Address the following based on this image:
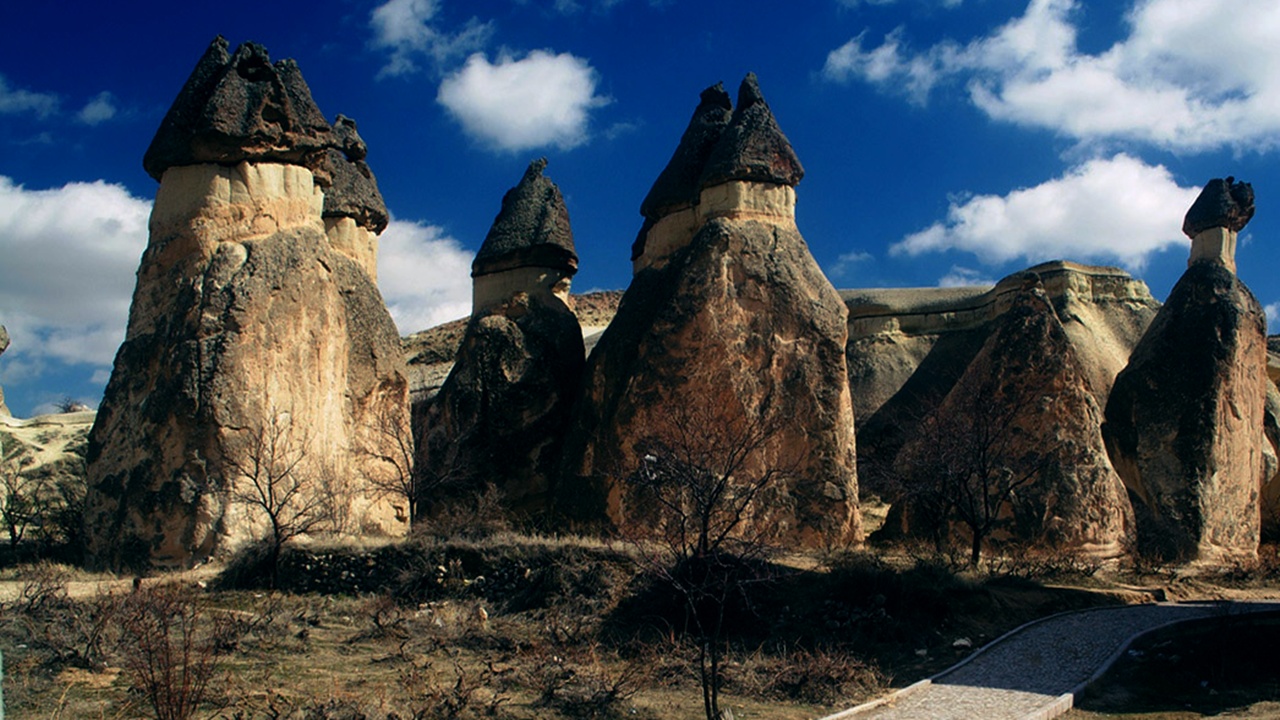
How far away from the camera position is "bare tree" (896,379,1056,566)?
1584cm

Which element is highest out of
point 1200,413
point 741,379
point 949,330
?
point 949,330

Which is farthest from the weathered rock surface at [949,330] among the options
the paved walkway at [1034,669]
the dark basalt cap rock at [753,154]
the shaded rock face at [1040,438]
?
the paved walkway at [1034,669]

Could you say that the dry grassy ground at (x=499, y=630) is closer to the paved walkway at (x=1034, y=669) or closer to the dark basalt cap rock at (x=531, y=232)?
the paved walkway at (x=1034, y=669)

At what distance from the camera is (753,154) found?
59.7ft

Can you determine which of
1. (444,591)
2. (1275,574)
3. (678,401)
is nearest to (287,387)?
(444,591)

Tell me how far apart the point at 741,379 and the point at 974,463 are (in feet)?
11.4

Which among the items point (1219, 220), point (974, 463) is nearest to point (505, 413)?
point (974, 463)

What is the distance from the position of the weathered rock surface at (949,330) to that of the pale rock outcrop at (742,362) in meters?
10.8

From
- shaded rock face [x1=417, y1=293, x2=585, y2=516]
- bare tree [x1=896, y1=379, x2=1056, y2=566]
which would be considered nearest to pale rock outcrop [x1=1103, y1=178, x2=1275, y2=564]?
bare tree [x1=896, y1=379, x2=1056, y2=566]

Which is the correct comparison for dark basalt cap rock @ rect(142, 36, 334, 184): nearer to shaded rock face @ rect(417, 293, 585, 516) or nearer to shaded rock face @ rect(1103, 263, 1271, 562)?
shaded rock face @ rect(417, 293, 585, 516)

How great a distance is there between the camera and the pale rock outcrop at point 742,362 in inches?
635

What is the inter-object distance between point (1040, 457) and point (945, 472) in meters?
2.25

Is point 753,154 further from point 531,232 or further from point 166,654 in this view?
point 166,654

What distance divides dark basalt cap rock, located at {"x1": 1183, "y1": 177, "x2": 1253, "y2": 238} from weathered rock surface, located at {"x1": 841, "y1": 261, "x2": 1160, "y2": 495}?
6.12 meters
